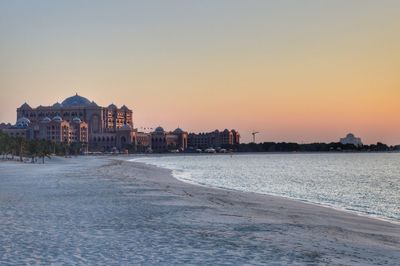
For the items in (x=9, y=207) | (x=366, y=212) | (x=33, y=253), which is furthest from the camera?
(x=366, y=212)

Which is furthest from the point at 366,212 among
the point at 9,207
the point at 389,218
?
the point at 9,207

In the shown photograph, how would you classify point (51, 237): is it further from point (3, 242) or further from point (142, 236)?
point (142, 236)

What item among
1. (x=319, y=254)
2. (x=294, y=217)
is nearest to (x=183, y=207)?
(x=294, y=217)

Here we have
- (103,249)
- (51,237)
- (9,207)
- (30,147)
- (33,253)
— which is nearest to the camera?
(33,253)

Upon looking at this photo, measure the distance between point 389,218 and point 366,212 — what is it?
10.1 ft

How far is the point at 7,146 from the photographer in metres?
130

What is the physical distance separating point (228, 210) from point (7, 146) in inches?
4499

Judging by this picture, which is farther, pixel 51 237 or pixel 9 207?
pixel 9 207

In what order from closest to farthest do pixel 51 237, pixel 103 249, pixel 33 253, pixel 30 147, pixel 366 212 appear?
pixel 33 253 < pixel 103 249 < pixel 51 237 < pixel 366 212 < pixel 30 147

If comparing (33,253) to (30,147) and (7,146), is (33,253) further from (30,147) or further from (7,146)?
(7,146)

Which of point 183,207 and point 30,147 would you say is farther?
point 30,147

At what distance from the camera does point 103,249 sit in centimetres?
1400

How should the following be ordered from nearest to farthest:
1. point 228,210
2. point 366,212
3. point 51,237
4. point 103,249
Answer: point 103,249 < point 51,237 < point 228,210 < point 366,212

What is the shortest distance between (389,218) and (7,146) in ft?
383
